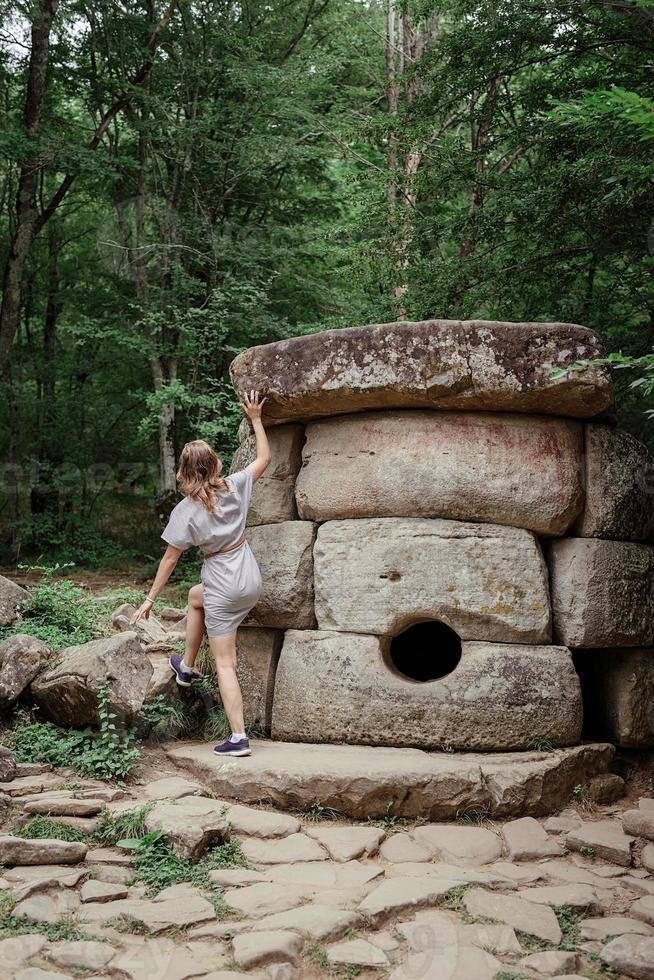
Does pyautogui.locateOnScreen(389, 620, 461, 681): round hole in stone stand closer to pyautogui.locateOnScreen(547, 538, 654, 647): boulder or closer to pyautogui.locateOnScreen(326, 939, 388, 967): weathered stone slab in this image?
pyautogui.locateOnScreen(547, 538, 654, 647): boulder

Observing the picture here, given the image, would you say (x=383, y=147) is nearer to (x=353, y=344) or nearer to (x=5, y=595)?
(x=353, y=344)

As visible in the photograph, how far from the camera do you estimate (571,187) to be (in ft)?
20.9

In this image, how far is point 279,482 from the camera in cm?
545

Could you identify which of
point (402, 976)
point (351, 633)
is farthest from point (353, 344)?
point (402, 976)

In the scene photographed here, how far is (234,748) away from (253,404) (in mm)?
2025

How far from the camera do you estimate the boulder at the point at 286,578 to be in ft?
16.7

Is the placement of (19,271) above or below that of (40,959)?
above

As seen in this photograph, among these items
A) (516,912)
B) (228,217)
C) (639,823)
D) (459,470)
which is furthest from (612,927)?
(228,217)

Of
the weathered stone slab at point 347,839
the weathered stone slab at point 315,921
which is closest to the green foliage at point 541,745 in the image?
the weathered stone slab at point 347,839

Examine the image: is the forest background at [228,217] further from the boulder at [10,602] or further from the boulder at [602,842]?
the boulder at [10,602]

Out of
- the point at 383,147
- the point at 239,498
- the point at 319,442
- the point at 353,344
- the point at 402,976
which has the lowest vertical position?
the point at 402,976

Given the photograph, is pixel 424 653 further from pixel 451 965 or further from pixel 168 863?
pixel 451 965

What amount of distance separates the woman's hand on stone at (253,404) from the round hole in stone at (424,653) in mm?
2101

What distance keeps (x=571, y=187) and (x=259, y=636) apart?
407 cm
